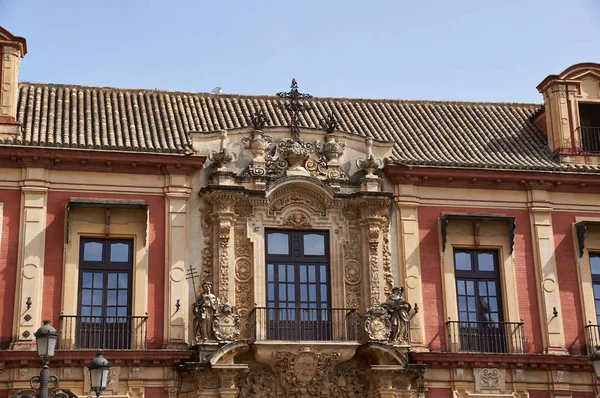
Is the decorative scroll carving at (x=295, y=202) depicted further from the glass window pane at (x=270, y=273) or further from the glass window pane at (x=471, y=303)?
the glass window pane at (x=471, y=303)

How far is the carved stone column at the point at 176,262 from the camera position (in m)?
22.4

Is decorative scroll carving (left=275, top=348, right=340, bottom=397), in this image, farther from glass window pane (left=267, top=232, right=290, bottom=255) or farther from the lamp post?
the lamp post

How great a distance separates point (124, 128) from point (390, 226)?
6.68 metres

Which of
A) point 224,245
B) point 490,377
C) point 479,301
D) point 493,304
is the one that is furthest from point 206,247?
point 490,377

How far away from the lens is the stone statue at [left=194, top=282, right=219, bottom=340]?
2220 cm

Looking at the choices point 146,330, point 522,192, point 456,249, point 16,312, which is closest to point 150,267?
point 146,330

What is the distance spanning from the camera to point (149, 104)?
26.6 meters

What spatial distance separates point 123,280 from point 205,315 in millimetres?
2025

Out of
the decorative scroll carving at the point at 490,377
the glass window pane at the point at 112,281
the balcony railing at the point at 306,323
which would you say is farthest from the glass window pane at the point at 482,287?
the glass window pane at the point at 112,281

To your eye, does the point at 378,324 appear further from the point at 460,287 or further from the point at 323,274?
the point at 460,287

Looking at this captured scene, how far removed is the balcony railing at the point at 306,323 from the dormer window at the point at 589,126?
795 centimetres

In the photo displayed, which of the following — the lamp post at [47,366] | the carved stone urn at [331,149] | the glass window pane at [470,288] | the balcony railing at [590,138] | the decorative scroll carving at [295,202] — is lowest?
the lamp post at [47,366]

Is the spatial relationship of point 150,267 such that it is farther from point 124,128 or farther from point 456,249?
point 456,249

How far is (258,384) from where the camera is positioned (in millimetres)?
22250
